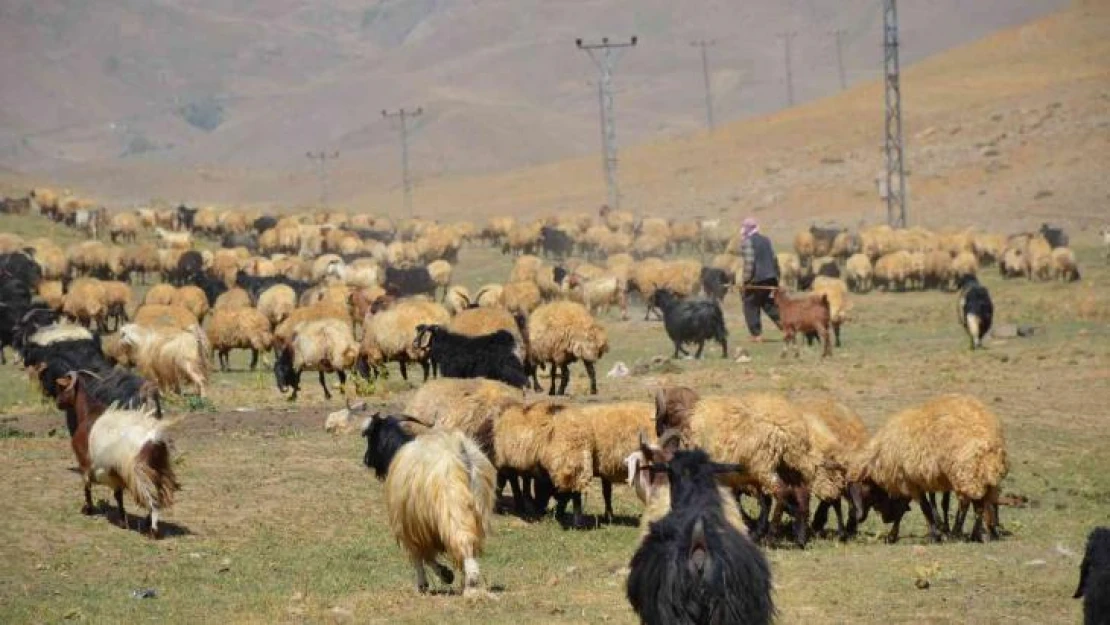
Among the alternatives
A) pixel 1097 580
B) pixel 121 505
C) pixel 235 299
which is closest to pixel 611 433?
pixel 121 505

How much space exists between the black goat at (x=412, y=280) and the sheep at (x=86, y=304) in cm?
761

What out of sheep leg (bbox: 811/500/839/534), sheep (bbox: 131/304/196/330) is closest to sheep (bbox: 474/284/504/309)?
sheep (bbox: 131/304/196/330)

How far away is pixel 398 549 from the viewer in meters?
13.0

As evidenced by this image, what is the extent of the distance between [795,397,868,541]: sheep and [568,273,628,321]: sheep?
19926mm

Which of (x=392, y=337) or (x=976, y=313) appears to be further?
(x=976, y=313)

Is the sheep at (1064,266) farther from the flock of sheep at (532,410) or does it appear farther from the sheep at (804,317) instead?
the sheep at (804,317)

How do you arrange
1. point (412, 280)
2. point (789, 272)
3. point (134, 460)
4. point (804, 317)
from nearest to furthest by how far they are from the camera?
point (134, 460) → point (804, 317) → point (412, 280) → point (789, 272)

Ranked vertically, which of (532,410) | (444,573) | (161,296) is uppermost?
(161,296)

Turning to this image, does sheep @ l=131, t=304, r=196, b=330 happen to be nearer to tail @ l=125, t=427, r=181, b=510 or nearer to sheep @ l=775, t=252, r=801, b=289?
tail @ l=125, t=427, r=181, b=510

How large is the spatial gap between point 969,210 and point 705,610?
5502 centimetres

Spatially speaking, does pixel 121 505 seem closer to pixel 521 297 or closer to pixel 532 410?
pixel 532 410

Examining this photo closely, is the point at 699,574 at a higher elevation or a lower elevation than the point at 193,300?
lower

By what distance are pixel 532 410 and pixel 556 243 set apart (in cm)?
3492

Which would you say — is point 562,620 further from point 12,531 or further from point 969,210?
point 969,210
